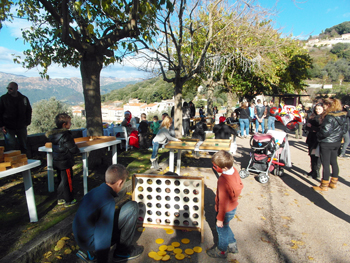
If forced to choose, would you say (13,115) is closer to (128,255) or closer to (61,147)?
(61,147)

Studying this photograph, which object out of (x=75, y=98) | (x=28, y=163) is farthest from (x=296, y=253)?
(x=75, y=98)

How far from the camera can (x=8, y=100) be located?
16.7 ft

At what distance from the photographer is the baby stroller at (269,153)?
5926 mm

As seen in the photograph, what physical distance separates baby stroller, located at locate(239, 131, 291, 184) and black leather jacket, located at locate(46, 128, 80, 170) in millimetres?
4110

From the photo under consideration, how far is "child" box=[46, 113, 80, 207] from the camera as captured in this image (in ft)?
12.1

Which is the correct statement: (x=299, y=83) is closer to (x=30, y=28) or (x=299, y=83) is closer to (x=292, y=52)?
(x=292, y=52)

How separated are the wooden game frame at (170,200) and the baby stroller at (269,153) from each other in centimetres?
302

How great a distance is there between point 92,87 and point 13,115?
1791 millimetres

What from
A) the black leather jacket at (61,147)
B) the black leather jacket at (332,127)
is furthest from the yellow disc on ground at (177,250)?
the black leather jacket at (332,127)

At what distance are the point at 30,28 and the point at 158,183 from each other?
256 inches

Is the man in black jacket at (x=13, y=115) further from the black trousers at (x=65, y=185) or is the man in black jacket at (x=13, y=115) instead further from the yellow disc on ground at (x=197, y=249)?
the yellow disc on ground at (x=197, y=249)

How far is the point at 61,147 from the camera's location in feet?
12.1

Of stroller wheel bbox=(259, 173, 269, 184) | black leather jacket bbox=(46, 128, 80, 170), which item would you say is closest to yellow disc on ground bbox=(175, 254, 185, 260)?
black leather jacket bbox=(46, 128, 80, 170)

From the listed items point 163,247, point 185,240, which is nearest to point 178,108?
point 185,240
